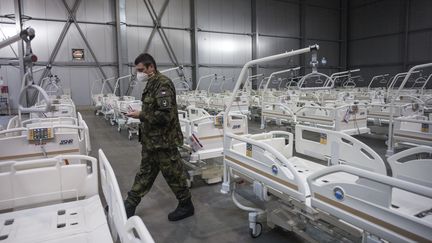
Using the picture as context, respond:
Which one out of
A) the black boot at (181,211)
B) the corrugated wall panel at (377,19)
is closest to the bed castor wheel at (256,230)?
the black boot at (181,211)

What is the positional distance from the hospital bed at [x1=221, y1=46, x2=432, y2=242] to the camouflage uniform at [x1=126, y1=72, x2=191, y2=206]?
0.62 m

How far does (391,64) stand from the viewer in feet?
68.7

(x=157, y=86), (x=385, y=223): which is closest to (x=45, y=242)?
(x=157, y=86)

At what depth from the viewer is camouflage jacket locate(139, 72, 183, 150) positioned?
10.3 feet

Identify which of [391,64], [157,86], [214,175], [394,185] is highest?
[391,64]

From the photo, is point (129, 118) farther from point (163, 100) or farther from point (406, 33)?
point (406, 33)

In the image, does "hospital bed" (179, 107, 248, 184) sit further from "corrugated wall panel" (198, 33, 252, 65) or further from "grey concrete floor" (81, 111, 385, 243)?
"corrugated wall panel" (198, 33, 252, 65)

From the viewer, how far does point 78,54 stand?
15375 millimetres

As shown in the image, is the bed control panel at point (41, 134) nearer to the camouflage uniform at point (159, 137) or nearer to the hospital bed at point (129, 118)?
the camouflage uniform at point (159, 137)

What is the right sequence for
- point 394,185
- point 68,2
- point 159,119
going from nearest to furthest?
1. point 394,185
2. point 159,119
3. point 68,2

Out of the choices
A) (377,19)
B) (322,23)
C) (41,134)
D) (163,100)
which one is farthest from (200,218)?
(377,19)

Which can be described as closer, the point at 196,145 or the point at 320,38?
the point at 196,145

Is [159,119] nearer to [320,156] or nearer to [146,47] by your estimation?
[320,156]

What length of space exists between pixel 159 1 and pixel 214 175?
1494 cm
